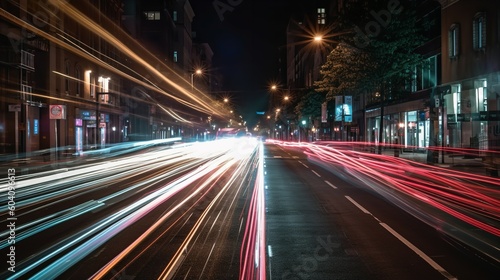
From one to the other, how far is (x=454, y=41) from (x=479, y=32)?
295 centimetres

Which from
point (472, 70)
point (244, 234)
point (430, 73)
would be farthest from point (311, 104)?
point (244, 234)

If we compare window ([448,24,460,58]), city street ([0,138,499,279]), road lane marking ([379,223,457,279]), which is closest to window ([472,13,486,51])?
window ([448,24,460,58])

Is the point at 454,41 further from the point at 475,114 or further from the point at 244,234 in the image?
the point at 244,234

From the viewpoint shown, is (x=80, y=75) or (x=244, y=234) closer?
(x=244, y=234)

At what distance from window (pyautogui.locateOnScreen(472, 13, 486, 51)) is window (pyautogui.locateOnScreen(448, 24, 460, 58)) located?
1.82m

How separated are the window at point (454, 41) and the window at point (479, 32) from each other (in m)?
1.82

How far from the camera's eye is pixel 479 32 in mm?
29344

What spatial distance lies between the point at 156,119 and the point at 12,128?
44752 millimetres

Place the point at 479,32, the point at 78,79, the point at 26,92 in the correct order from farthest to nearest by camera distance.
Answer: the point at 78,79 < the point at 26,92 < the point at 479,32

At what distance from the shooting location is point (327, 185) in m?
18.9

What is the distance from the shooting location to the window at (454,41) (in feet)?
104

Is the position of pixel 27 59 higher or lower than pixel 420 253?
higher

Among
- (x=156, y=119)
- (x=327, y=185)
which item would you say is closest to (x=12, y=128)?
(x=327, y=185)

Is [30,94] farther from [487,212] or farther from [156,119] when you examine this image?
[156,119]
